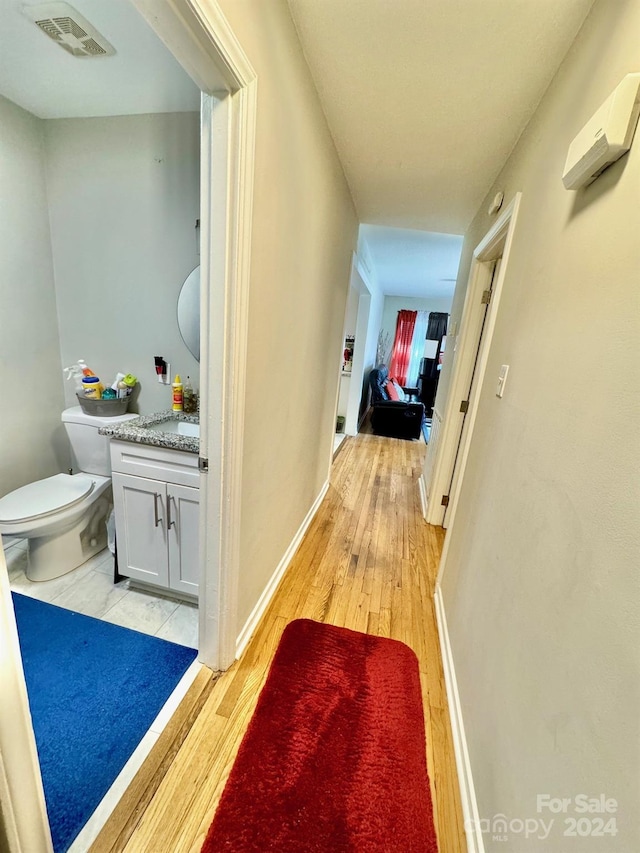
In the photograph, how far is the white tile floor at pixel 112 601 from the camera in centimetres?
158

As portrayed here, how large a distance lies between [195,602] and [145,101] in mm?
2554

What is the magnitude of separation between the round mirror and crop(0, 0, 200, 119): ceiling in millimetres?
784

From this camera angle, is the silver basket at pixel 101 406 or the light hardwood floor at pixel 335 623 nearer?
the light hardwood floor at pixel 335 623

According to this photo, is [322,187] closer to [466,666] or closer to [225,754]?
[466,666]

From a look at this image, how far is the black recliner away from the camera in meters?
5.41

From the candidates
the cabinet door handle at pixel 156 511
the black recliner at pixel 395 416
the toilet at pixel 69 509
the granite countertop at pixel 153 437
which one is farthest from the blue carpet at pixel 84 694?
the black recliner at pixel 395 416

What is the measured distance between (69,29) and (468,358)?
2555mm

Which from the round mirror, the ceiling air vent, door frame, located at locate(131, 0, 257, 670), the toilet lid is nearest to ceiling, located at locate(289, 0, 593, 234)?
door frame, located at locate(131, 0, 257, 670)

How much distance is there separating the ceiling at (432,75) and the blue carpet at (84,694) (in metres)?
2.45

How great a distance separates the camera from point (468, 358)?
7.97 feet

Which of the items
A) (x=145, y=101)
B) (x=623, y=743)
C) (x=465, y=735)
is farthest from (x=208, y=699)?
(x=145, y=101)

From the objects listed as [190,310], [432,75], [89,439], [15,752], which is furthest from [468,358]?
[15,752]

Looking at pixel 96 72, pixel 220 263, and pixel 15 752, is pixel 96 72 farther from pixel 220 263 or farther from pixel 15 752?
pixel 15 752

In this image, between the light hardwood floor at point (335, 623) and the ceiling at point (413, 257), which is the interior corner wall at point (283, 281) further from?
the ceiling at point (413, 257)
